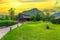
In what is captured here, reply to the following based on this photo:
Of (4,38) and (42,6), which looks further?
(42,6)

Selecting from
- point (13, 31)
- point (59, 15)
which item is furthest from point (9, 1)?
point (59, 15)

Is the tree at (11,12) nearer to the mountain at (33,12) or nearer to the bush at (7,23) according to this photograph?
the bush at (7,23)

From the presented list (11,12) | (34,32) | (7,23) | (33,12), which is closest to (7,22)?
(7,23)

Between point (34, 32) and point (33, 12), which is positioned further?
point (33, 12)

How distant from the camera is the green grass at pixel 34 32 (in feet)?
29.4

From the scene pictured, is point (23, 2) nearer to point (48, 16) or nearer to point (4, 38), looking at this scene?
point (48, 16)

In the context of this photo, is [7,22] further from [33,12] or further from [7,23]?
[33,12]

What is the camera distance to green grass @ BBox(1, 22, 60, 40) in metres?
8.96

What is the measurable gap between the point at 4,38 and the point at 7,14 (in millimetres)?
1339

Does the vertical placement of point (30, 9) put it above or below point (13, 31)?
above

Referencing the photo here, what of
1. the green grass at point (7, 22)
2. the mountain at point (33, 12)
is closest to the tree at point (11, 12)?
the green grass at point (7, 22)

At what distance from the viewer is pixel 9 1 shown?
9.74m

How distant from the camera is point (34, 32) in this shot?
939 centimetres

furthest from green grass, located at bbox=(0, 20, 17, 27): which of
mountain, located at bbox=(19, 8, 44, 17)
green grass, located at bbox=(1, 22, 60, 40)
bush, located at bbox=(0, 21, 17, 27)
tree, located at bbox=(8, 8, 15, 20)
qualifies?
mountain, located at bbox=(19, 8, 44, 17)
